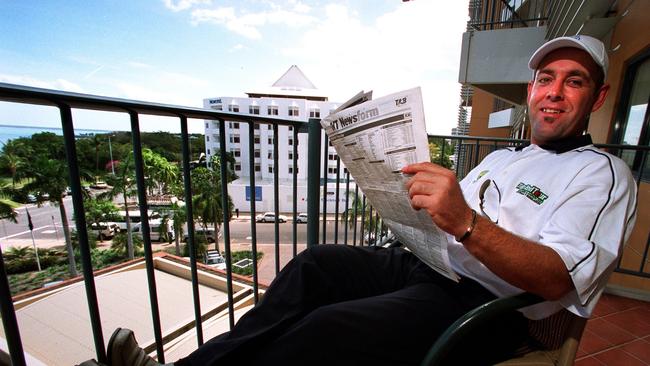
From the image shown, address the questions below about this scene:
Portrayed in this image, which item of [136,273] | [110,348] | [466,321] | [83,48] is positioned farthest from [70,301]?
[83,48]

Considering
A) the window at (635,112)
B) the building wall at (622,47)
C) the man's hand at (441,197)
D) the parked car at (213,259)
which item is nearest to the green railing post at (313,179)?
the man's hand at (441,197)

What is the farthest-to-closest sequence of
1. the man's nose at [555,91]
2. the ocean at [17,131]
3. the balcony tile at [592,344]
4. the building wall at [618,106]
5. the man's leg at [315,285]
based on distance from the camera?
the building wall at [618,106] → the balcony tile at [592,344] → the man's nose at [555,91] → the man's leg at [315,285] → the ocean at [17,131]

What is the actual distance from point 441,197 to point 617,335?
2266mm

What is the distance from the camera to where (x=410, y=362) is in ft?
2.70

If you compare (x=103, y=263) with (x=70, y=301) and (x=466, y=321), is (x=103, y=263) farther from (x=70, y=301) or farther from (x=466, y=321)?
(x=466, y=321)

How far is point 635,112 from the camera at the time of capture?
115 inches

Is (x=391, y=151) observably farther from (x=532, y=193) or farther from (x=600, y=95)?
(x=600, y=95)

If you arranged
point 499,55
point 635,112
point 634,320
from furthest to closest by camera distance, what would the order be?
point 499,55, point 635,112, point 634,320

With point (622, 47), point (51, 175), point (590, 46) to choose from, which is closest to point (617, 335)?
point (590, 46)

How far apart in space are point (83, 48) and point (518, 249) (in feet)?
115

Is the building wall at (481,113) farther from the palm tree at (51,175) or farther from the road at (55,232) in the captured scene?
the palm tree at (51,175)

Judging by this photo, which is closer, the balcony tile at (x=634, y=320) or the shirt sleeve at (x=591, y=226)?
the shirt sleeve at (x=591, y=226)

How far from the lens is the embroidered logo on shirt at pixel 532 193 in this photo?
97 cm

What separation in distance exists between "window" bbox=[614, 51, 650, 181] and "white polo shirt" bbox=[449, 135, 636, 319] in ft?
8.29
